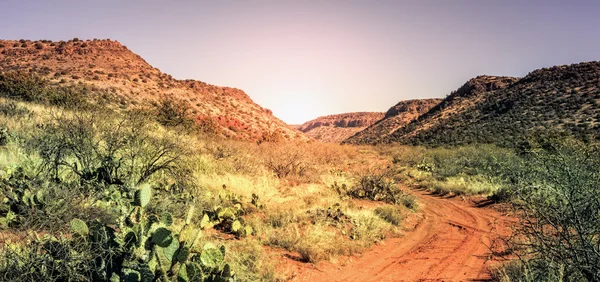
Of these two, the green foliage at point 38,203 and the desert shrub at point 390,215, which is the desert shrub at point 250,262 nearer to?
the green foliage at point 38,203

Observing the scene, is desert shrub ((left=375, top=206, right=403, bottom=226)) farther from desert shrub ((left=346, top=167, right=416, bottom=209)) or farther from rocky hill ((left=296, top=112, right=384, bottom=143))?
rocky hill ((left=296, top=112, right=384, bottom=143))

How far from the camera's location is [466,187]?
13.3 meters

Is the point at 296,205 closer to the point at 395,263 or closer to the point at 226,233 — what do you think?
the point at 226,233

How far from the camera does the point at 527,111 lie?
3409 cm

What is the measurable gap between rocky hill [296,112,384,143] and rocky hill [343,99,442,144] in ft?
57.6

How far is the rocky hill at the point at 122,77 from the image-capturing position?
29.2 m

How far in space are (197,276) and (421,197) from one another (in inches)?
445

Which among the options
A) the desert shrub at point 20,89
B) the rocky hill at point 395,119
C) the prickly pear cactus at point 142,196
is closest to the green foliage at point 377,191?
the prickly pear cactus at point 142,196

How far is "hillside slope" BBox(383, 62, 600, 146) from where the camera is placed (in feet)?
92.7

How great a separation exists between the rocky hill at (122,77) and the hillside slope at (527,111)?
2092 centimetres

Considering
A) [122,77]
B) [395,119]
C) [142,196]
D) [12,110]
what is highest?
[122,77]

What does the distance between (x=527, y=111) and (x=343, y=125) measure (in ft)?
267

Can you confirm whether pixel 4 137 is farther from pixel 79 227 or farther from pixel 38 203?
pixel 79 227

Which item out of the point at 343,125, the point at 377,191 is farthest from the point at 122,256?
the point at 343,125
